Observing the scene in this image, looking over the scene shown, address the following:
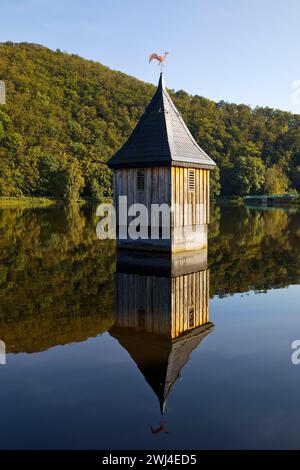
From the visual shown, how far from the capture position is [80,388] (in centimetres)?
595

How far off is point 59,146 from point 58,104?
636 inches

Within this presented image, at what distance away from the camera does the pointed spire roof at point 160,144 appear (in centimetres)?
1518

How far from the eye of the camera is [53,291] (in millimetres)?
11273

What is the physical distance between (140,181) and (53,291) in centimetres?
636

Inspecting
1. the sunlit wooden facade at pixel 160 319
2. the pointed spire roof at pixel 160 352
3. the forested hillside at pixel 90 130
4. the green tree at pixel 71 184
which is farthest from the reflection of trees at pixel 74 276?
the forested hillside at pixel 90 130

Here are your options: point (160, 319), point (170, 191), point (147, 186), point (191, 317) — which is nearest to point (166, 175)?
point (170, 191)

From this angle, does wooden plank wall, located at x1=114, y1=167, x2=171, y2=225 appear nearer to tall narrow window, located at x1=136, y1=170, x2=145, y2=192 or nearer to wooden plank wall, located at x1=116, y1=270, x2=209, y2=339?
tall narrow window, located at x1=136, y1=170, x2=145, y2=192

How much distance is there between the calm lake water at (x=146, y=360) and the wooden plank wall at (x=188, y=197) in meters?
2.30

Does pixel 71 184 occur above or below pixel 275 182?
below

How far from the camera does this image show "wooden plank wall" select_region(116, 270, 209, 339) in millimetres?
8688

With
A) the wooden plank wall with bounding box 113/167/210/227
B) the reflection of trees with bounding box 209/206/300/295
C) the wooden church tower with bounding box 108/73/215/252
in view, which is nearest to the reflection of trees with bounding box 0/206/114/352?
the wooden church tower with bounding box 108/73/215/252

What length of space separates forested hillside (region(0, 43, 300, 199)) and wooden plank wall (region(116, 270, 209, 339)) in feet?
185

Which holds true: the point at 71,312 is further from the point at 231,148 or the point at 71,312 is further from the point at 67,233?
the point at 231,148

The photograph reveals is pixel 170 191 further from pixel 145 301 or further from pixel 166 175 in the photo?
pixel 145 301
